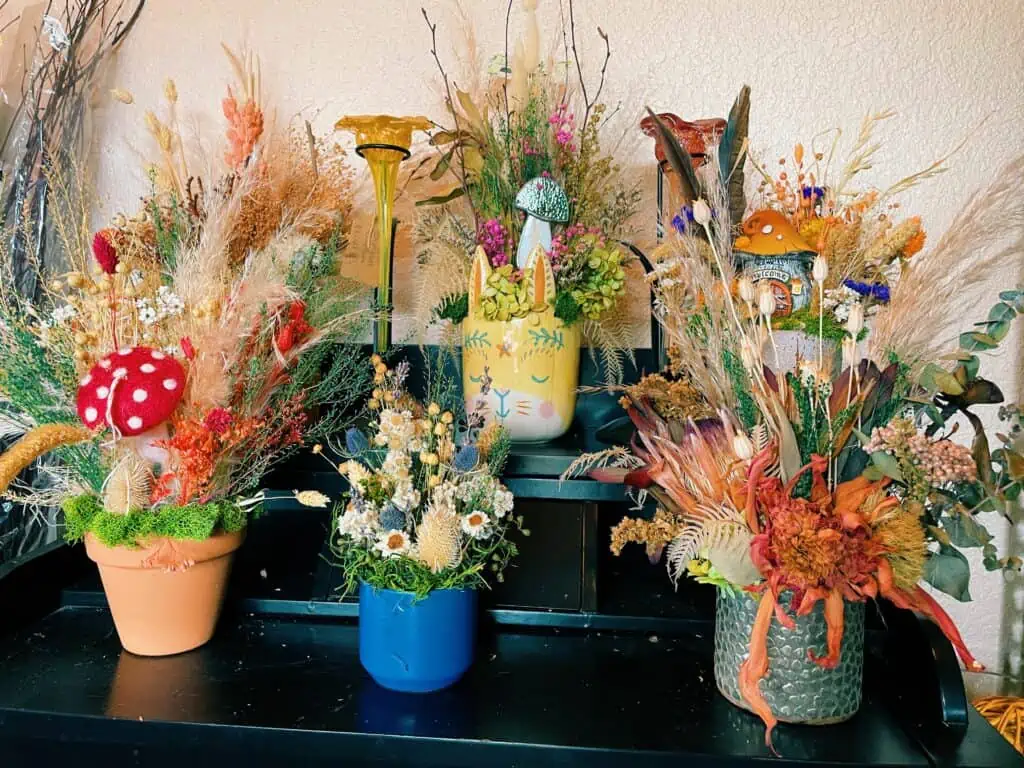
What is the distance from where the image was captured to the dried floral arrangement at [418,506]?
750 mm

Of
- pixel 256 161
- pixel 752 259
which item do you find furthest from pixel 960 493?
pixel 256 161

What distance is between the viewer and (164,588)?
32.7 inches

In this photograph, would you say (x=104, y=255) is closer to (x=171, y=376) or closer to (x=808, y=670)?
(x=171, y=376)

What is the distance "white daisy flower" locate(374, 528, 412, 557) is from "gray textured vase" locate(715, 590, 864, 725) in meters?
0.34

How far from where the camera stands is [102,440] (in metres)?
0.78

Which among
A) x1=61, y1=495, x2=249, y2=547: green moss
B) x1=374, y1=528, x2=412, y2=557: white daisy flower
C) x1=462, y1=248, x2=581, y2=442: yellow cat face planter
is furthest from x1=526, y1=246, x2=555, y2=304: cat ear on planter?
x1=61, y1=495, x2=249, y2=547: green moss

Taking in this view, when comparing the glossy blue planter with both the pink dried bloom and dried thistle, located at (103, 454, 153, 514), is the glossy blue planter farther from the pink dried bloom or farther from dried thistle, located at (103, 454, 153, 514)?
the pink dried bloom

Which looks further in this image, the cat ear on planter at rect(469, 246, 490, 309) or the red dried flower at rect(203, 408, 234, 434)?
the cat ear on planter at rect(469, 246, 490, 309)

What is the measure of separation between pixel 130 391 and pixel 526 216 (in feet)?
1.65

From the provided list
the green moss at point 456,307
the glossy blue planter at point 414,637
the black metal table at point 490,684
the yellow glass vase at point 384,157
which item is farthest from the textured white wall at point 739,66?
the glossy blue planter at point 414,637

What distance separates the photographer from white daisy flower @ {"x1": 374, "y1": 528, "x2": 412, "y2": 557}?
743 millimetres

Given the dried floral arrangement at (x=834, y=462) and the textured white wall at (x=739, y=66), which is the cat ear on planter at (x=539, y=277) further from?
the textured white wall at (x=739, y=66)

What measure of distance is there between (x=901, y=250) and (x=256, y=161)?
2.59 feet

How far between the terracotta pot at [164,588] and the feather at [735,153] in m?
0.71
